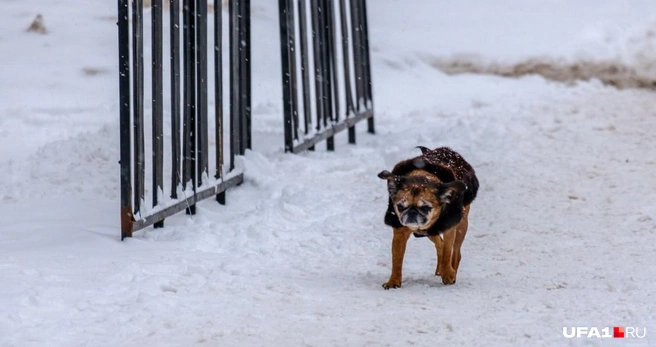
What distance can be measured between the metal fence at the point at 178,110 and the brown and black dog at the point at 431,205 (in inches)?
83.5

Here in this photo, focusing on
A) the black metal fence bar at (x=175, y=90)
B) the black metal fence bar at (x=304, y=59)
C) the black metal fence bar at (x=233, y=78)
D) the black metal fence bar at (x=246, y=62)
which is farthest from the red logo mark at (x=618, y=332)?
the black metal fence bar at (x=304, y=59)

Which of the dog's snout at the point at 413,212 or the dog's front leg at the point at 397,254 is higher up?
the dog's snout at the point at 413,212

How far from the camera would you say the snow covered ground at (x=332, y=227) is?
6316 millimetres

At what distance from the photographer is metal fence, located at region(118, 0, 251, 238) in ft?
27.1

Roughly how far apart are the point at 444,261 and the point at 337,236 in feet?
5.86

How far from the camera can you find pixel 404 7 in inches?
929

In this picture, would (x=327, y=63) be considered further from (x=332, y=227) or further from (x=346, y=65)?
(x=332, y=227)

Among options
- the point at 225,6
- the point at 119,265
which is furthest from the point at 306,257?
the point at 225,6

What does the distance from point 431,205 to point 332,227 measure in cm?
242

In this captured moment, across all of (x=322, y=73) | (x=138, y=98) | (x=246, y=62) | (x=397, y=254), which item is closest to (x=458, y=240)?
(x=397, y=254)

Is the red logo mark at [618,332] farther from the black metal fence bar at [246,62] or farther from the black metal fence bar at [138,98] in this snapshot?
the black metal fence bar at [246,62]

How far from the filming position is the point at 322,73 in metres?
13.3

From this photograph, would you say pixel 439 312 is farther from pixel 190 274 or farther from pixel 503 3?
pixel 503 3

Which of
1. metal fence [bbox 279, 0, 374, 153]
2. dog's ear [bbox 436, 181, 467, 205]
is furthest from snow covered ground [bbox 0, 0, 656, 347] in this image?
dog's ear [bbox 436, 181, 467, 205]
